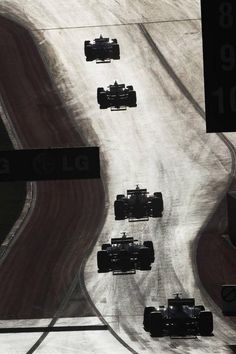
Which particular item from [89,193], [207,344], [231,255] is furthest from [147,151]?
[207,344]

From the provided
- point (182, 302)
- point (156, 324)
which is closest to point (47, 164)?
point (156, 324)

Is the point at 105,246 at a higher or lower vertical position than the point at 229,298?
lower

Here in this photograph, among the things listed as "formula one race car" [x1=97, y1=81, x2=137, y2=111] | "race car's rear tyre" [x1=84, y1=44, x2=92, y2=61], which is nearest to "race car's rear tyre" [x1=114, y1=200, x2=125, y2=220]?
"formula one race car" [x1=97, y1=81, x2=137, y2=111]

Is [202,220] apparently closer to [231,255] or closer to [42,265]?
[231,255]

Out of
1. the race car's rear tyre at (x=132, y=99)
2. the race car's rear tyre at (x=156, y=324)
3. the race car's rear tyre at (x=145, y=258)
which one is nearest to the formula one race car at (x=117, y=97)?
the race car's rear tyre at (x=132, y=99)

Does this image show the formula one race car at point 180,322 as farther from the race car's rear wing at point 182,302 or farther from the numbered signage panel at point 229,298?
the numbered signage panel at point 229,298

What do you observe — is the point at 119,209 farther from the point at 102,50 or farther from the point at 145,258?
the point at 102,50
